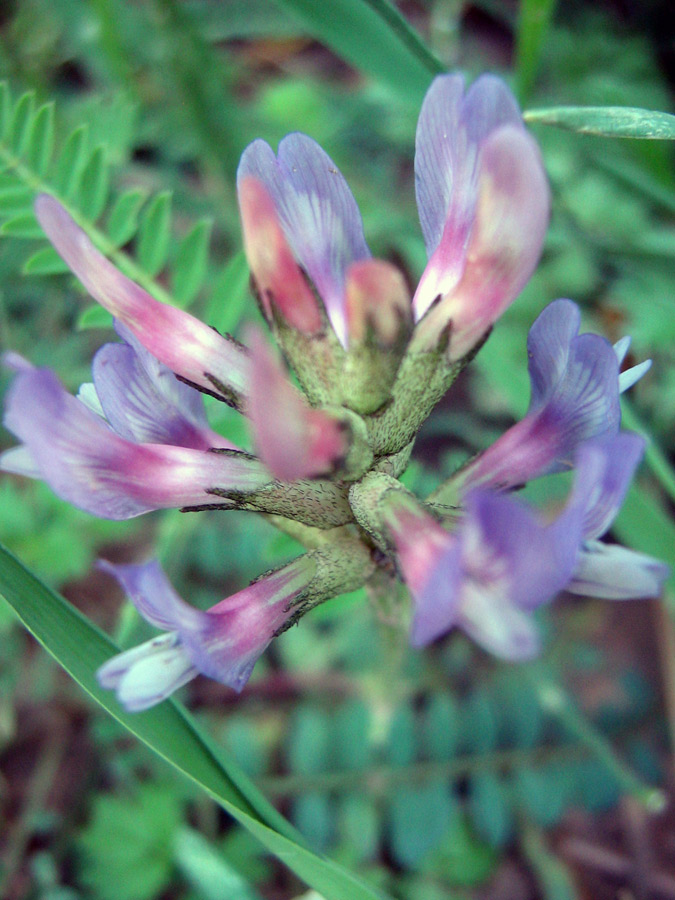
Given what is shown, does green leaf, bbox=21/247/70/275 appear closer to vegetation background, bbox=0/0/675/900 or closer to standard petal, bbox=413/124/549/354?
vegetation background, bbox=0/0/675/900

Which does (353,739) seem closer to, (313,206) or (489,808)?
(489,808)

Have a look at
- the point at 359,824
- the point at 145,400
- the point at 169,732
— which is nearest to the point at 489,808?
the point at 359,824

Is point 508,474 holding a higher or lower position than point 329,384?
lower

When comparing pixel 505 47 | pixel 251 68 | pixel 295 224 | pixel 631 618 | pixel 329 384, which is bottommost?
pixel 631 618

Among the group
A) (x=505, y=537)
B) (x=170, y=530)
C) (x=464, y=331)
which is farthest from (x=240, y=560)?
(x=505, y=537)

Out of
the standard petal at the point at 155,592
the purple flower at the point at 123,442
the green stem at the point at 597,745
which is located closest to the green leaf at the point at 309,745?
the green stem at the point at 597,745

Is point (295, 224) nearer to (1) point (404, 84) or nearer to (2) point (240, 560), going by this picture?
(1) point (404, 84)
